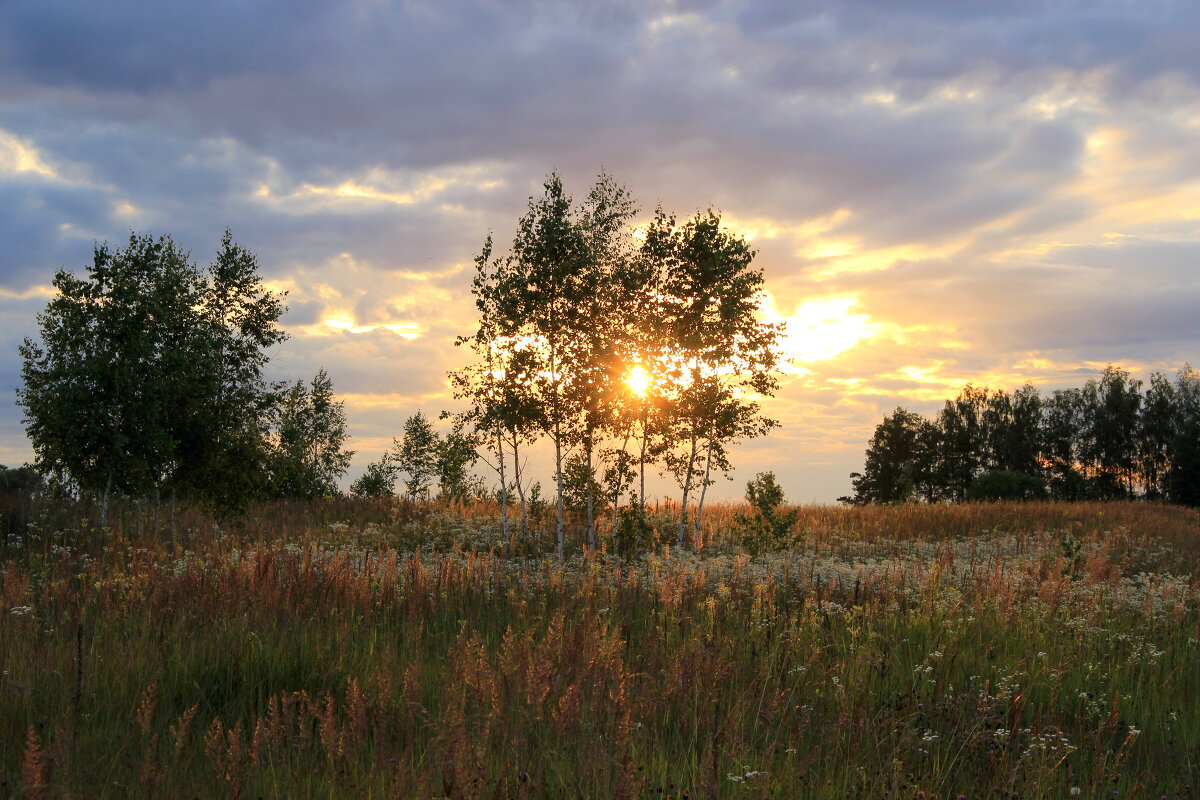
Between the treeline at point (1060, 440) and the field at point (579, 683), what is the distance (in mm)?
59989

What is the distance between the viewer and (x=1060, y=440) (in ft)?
244

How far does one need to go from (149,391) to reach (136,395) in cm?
39

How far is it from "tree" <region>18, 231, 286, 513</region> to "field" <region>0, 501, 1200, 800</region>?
356 inches

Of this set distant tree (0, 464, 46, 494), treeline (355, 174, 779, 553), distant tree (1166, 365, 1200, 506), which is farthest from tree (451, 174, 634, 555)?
distant tree (1166, 365, 1200, 506)

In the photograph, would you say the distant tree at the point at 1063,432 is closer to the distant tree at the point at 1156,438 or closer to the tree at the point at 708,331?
the distant tree at the point at 1156,438

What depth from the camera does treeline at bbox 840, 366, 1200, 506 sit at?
69.6 meters

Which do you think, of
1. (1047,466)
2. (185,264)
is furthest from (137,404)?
(1047,466)

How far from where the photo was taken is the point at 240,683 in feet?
21.7

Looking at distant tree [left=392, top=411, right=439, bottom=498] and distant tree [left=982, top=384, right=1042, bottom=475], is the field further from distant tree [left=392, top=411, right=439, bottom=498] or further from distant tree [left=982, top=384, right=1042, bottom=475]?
distant tree [left=982, top=384, right=1042, bottom=475]

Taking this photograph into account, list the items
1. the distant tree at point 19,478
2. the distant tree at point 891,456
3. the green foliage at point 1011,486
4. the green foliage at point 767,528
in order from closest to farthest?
the green foliage at point 767,528 < the distant tree at point 19,478 < the green foliage at point 1011,486 < the distant tree at point 891,456

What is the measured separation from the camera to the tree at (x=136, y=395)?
2192 centimetres

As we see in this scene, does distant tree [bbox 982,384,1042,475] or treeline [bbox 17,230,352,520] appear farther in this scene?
distant tree [bbox 982,384,1042,475]

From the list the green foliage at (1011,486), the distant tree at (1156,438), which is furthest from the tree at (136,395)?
the distant tree at (1156,438)

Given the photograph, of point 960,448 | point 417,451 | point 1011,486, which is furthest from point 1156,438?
point 417,451
